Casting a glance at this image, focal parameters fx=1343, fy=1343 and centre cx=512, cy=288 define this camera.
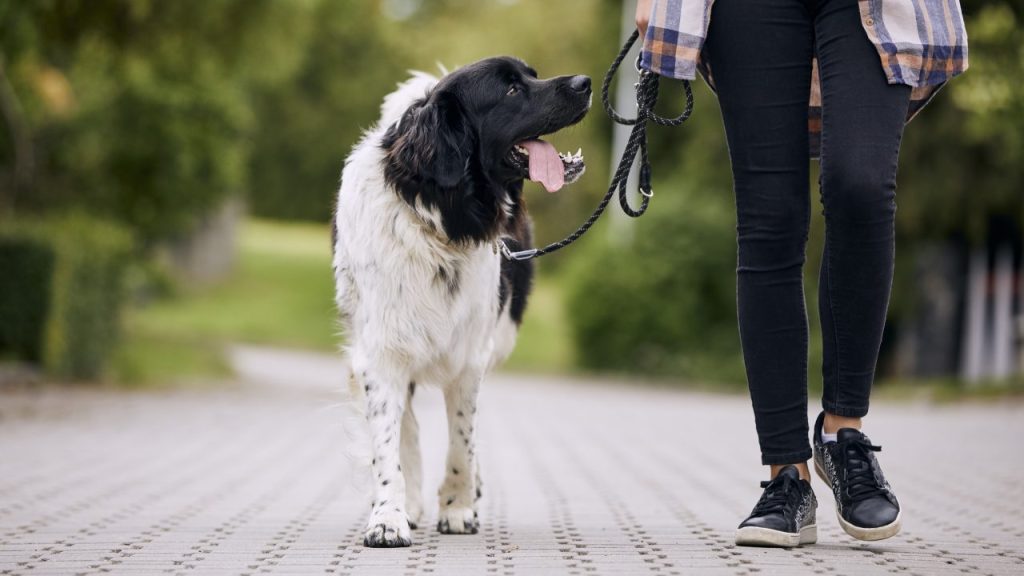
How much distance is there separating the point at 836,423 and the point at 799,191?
2.35 feet

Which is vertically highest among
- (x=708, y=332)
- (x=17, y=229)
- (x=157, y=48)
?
(x=157, y=48)

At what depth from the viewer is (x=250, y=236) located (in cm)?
5141

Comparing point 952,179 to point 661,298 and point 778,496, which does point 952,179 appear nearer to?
point 661,298

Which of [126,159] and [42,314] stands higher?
[126,159]

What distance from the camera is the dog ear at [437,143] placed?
457 cm

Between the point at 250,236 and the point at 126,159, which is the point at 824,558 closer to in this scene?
the point at 126,159

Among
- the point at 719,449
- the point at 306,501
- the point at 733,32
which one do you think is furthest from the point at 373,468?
the point at 719,449

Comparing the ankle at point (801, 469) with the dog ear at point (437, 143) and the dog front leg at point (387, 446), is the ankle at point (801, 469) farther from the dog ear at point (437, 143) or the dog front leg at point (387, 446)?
the dog ear at point (437, 143)

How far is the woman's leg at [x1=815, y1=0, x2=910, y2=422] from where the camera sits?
3775 mm

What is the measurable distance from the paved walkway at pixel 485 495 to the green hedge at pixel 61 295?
4.16ft

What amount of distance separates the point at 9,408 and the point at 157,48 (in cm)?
612

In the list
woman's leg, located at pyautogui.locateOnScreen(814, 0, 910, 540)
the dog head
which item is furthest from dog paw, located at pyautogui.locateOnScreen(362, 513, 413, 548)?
woman's leg, located at pyautogui.locateOnScreen(814, 0, 910, 540)

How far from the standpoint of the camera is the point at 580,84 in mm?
4742

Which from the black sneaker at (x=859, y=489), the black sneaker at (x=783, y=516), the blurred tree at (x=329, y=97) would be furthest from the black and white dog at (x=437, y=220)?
the blurred tree at (x=329, y=97)
